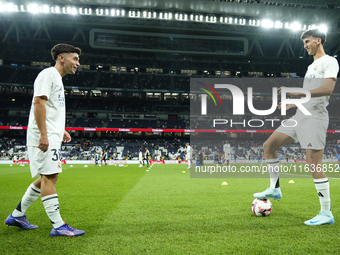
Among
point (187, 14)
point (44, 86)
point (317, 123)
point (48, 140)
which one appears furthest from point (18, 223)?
point (187, 14)

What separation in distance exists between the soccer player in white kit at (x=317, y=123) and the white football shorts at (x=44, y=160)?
3.34 meters

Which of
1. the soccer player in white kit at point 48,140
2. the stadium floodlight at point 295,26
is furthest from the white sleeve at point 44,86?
the stadium floodlight at point 295,26

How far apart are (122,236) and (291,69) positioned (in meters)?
54.8

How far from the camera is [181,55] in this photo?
167 ft

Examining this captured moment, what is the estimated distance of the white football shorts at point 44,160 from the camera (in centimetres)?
304

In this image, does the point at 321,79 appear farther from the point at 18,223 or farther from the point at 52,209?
the point at 18,223

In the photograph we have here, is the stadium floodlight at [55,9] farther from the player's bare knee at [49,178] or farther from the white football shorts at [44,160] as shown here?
the player's bare knee at [49,178]

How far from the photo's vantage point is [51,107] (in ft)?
10.6

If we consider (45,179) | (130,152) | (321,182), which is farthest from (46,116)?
(130,152)

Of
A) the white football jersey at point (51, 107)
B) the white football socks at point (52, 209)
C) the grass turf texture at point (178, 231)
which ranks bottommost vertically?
the grass turf texture at point (178, 231)

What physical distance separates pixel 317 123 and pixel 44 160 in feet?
12.7

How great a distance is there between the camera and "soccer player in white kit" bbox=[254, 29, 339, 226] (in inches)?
141

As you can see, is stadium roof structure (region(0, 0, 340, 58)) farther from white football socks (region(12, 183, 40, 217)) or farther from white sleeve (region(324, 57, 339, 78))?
white football socks (region(12, 183, 40, 217))

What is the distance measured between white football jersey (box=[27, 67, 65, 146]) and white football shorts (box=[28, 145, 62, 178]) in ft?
0.29
